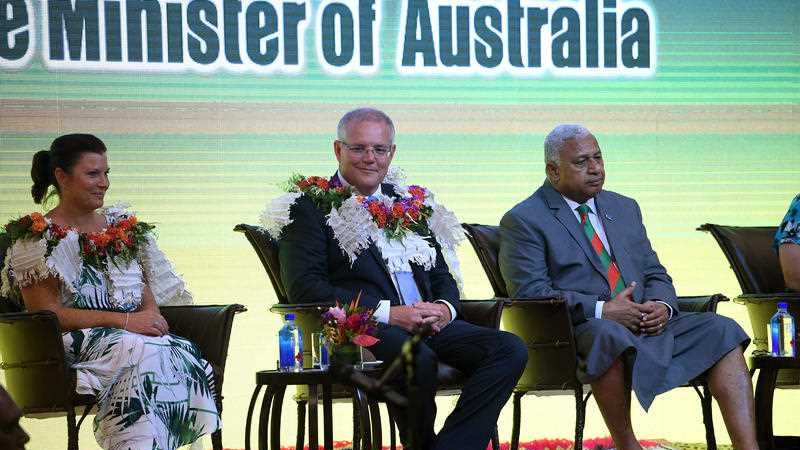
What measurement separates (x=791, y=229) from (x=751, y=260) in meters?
0.27

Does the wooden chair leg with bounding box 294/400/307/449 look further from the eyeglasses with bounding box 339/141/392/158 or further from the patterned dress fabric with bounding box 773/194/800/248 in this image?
the patterned dress fabric with bounding box 773/194/800/248

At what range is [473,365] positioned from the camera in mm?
4352

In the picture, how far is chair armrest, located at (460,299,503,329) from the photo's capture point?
4.66 meters

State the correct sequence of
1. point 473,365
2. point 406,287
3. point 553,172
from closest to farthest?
point 473,365
point 406,287
point 553,172

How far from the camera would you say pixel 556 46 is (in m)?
6.19

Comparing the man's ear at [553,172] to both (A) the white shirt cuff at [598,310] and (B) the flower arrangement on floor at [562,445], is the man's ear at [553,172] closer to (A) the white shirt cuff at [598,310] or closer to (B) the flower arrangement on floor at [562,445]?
(A) the white shirt cuff at [598,310]

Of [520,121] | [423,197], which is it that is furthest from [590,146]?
[520,121]

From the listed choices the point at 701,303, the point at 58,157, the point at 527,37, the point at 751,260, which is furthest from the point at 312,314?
the point at 527,37

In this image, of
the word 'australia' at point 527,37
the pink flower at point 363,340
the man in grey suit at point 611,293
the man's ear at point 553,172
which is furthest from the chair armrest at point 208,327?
the word 'australia' at point 527,37

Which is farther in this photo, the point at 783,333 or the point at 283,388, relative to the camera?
the point at 783,333

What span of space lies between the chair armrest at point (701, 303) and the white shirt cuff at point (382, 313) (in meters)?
1.36

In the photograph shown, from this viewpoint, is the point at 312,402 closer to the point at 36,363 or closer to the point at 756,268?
the point at 36,363

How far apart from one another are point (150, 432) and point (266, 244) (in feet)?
3.11

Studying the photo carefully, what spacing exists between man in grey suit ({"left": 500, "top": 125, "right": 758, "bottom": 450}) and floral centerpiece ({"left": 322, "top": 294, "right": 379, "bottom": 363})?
0.93 metres
